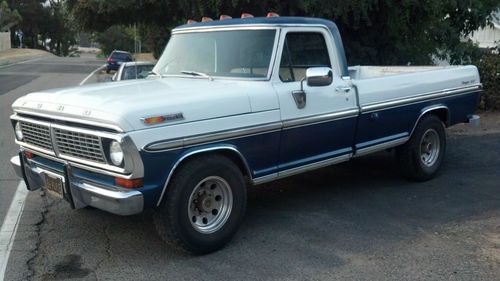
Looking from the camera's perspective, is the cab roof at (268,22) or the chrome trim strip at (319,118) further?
the cab roof at (268,22)

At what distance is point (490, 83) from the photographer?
41.4 feet

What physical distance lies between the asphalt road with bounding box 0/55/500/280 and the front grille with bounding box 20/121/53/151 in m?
0.87

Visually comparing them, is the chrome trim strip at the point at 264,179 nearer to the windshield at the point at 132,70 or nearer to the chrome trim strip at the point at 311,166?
the chrome trim strip at the point at 311,166

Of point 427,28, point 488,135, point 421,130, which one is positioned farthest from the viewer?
point 427,28

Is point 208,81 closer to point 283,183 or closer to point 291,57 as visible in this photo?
point 291,57

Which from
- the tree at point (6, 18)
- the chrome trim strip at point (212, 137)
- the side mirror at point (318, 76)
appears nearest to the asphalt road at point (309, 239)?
the chrome trim strip at point (212, 137)

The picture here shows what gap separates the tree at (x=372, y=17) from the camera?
11.6 meters

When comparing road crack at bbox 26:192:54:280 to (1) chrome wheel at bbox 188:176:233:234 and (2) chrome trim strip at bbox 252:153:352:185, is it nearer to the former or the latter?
(1) chrome wheel at bbox 188:176:233:234

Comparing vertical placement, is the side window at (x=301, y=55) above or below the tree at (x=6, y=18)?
above

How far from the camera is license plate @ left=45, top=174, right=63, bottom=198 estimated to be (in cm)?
473

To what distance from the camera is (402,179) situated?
738cm

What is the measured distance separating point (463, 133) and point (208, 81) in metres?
6.71

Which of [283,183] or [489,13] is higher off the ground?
[489,13]

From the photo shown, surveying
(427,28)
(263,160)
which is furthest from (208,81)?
(427,28)
